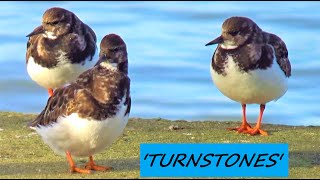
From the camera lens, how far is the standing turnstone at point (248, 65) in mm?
8172

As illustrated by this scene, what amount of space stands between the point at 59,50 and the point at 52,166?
6.85 ft

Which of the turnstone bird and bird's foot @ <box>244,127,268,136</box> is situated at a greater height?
the turnstone bird

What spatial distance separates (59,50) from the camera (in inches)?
343

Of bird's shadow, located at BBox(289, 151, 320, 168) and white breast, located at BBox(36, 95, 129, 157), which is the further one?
bird's shadow, located at BBox(289, 151, 320, 168)

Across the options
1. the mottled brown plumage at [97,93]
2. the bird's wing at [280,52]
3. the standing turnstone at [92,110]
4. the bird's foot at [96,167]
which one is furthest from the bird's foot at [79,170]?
the bird's wing at [280,52]

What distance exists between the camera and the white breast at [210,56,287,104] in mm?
8164

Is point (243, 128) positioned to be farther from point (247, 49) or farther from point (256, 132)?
point (247, 49)

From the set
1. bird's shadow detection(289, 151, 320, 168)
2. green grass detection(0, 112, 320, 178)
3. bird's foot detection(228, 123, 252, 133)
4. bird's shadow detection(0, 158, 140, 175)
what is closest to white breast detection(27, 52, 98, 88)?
green grass detection(0, 112, 320, 178)

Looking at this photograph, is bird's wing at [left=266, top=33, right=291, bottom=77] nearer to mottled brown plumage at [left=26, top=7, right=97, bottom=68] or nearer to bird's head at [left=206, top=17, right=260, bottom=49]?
bird's head at [left=206, top=17, right=260, bottom=49]

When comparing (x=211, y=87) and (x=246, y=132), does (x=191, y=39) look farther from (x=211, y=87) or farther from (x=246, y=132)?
(x=246, y=132)

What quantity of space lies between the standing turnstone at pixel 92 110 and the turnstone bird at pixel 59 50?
2.03 meters

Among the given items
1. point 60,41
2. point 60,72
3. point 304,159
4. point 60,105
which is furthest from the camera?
point 60,41

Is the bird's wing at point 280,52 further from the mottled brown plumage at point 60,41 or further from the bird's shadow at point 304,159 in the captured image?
the mottled brown plumage at point 60,41

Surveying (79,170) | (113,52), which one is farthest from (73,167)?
(113,52)
